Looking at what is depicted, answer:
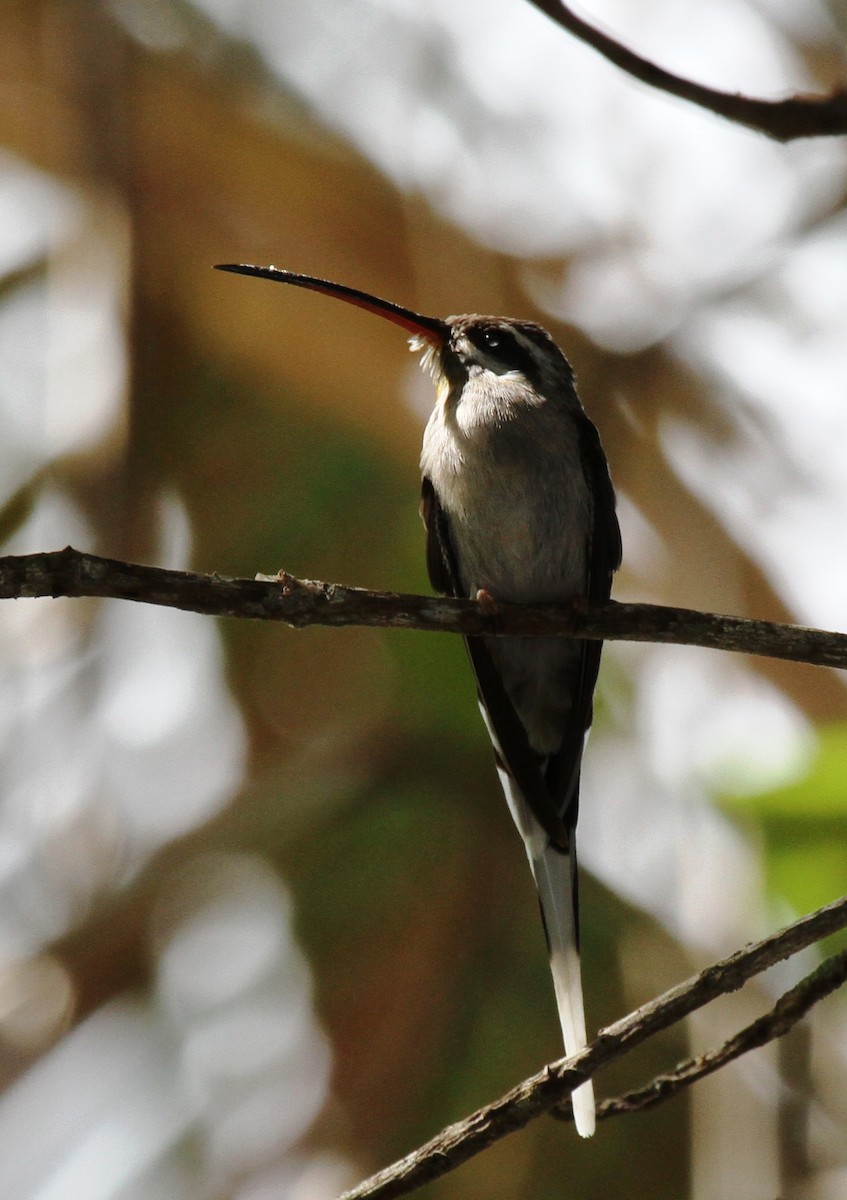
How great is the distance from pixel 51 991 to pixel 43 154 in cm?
338

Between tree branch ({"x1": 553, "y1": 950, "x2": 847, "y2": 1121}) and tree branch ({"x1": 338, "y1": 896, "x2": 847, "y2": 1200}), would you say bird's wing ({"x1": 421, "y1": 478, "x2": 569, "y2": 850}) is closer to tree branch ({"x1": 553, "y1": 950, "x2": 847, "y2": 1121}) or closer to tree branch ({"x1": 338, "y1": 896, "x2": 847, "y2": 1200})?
tree branch ({"x1": 553, "y1": 950, "x2": 847, "y2": 1121})

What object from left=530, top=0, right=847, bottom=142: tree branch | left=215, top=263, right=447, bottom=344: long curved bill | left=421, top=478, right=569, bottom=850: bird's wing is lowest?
left=421, top=478, right=569, bottom=850: bird's wing

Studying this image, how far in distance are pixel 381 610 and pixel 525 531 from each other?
1.30 metres

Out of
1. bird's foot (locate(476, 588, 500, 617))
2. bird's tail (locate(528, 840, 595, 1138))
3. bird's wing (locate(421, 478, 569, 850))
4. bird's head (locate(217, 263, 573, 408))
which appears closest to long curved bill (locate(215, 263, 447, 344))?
bird's head (locate(217, 263, 573, 408))

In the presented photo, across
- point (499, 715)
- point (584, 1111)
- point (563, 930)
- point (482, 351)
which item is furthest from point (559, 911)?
point (482, 351)

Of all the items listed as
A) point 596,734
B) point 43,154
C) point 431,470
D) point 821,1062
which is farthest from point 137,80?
point 821,1062

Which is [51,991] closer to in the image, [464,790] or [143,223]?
[464,790]

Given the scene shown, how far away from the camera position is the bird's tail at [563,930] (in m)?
3.15

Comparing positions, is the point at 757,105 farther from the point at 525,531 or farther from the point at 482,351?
the point at 482,351

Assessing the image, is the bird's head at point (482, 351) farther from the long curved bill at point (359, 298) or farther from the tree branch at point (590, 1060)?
the tree branch at point (590, 1060)

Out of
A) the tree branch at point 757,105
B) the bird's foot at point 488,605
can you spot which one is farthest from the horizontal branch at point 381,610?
the tree branch at point 757,105

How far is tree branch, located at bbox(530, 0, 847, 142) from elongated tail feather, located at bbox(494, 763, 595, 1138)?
2.25 meters

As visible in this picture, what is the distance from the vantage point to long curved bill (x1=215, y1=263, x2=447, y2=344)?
367 cm

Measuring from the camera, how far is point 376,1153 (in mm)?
4160
